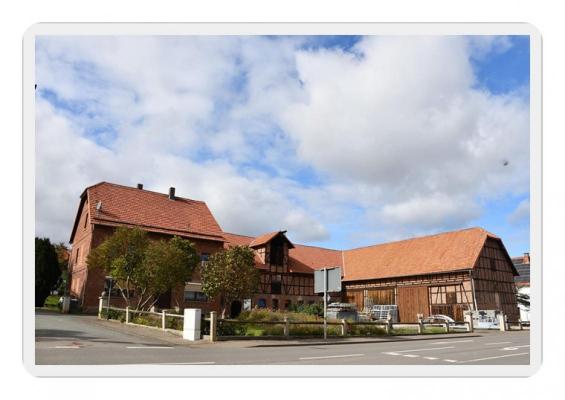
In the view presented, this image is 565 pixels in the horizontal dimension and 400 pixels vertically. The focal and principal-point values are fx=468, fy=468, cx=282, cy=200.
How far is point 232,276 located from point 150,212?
1104cm

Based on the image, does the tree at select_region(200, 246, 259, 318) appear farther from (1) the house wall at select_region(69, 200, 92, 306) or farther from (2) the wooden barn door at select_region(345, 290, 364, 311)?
(2) the wooden barn door at select_region(345, 290, 364, 311)

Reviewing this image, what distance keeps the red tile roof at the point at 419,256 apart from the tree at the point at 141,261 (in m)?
18.6

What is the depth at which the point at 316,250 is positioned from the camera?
4225 cm

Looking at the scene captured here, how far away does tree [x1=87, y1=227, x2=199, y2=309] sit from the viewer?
69.2 feet

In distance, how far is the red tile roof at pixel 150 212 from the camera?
28234mm

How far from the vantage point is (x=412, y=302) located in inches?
1345

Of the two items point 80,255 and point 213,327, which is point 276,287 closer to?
point 80,255

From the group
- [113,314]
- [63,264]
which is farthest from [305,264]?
[113,314]

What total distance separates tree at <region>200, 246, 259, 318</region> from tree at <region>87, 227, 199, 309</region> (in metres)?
1.48

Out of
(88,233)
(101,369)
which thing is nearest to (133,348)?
(101,369)

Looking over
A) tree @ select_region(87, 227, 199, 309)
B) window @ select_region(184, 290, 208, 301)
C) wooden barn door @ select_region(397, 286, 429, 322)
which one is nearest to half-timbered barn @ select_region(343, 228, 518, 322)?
wooden barn door @ select_region(397, 286, 429, 322)

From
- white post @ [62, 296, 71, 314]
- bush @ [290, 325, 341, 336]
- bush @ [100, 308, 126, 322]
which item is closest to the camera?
bush @ [290, 325, 341, 336]

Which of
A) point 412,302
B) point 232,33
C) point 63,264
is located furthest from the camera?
point 412,302

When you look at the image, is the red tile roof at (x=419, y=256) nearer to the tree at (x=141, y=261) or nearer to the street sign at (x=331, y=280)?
the tree at (x=141, y=261)
